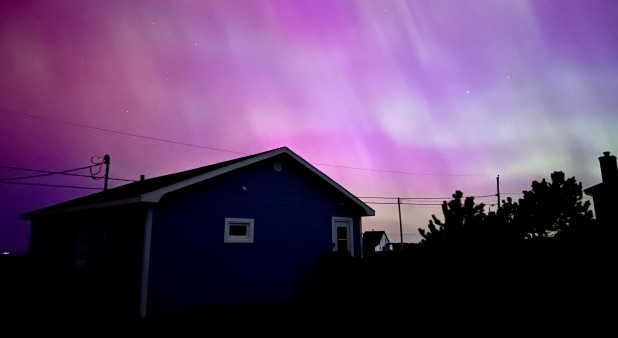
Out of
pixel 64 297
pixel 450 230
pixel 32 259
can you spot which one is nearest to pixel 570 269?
pixel 450 230

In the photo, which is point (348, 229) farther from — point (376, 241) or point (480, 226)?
point (376, 241)

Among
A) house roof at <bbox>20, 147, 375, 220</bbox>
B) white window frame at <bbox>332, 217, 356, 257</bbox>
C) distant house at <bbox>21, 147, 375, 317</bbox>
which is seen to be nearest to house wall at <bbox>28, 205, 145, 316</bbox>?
distant house at <bbox>21, 147, 375, 317</bbox>

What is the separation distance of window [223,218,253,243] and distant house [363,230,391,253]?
64.2 metres

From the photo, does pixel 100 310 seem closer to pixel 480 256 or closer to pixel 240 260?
pixel 240 260

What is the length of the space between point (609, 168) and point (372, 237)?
60248 millimetres

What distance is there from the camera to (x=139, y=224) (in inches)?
430

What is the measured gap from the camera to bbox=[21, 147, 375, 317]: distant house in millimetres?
10711

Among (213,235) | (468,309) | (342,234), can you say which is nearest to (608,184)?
(342,234)

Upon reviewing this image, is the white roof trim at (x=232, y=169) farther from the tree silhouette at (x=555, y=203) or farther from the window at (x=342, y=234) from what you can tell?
the tree silhouette at (x=555, y=203)

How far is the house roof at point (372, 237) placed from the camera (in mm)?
76412

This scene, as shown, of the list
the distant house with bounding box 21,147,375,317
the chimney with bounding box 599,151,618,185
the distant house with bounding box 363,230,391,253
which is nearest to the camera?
the distant house with bounding box 21,147,375,317

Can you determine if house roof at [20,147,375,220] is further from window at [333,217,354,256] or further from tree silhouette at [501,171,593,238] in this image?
tree silhouette at [501,171,593,238]

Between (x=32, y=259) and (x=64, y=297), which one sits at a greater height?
(x=32, y=259)

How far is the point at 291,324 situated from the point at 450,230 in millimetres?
5282
